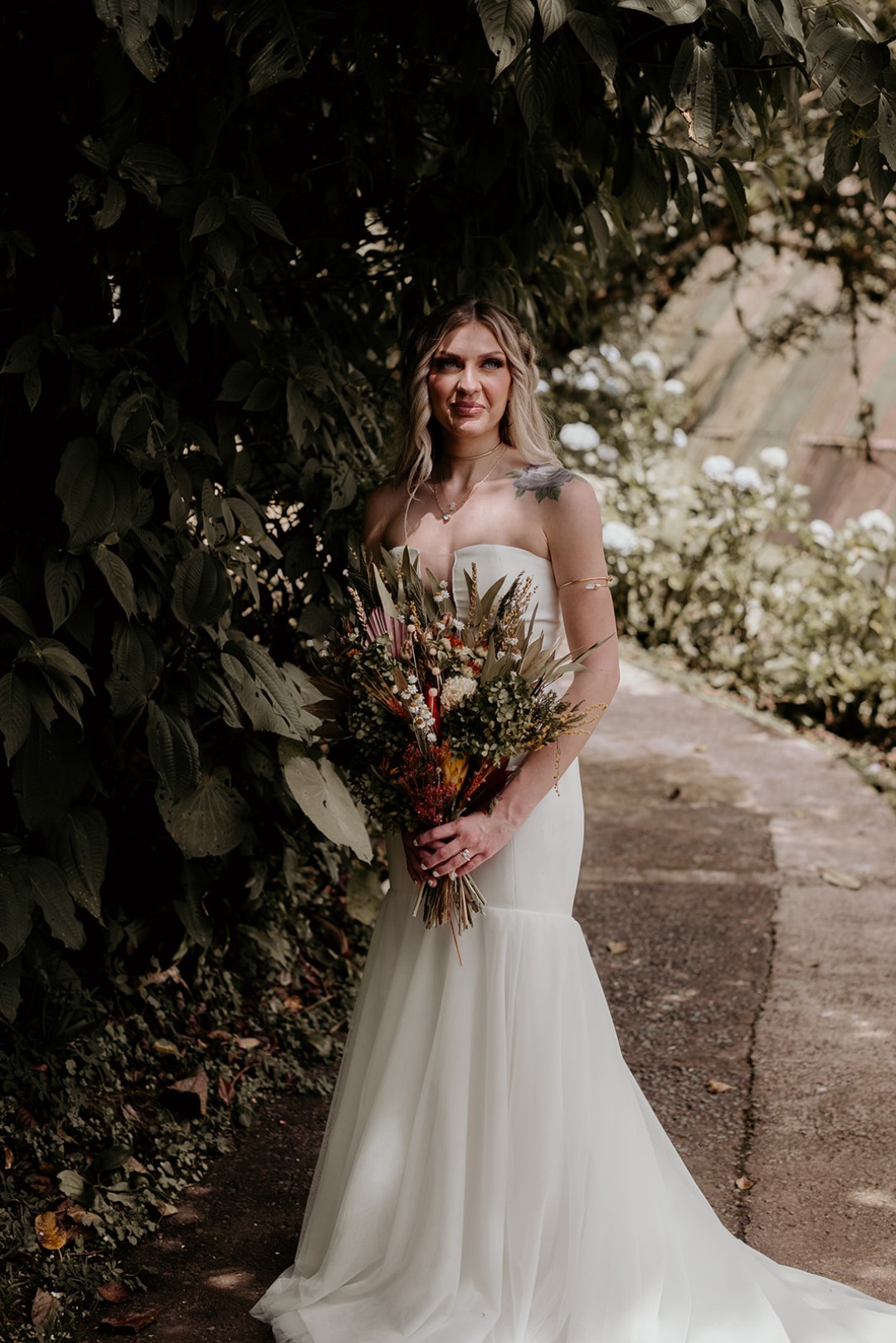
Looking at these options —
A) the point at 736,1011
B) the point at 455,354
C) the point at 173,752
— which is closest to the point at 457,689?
the point at 173,752

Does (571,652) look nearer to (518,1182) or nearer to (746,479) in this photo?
(518,1182)

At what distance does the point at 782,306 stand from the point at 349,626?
9700 mm

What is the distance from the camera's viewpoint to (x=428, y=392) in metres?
2.80

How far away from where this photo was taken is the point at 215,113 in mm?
2586

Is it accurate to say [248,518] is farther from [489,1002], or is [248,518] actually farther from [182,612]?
[489,1002]

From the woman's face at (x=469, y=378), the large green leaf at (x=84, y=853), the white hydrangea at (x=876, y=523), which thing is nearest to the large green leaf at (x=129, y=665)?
the large green leaf at (x=84, y=853)

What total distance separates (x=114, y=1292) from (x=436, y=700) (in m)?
1.48

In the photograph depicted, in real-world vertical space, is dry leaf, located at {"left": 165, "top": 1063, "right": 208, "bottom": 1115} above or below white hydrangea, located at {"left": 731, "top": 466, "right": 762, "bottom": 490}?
below

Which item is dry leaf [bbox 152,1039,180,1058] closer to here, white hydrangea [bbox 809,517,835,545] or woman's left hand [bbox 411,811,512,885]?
woman's left hand [bbox 411,811,512,885]

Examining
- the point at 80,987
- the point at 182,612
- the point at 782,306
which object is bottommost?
the point at 80,987

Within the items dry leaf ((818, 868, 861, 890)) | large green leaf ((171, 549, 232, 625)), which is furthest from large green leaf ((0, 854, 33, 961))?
dry leaf ((818, 868, 861, 890))

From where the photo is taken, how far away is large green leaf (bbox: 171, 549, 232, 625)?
8.86 feet

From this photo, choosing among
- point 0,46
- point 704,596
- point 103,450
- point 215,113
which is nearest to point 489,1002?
point 103,450

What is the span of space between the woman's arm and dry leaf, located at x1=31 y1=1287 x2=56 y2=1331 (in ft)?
3.82
